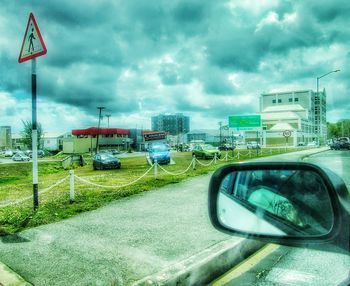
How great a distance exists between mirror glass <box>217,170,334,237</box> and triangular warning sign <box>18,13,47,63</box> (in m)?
6.19

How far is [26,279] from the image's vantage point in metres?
3.91

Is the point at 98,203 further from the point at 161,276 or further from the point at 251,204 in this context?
the point at 251,204

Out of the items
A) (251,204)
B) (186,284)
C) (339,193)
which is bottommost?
(186,284)

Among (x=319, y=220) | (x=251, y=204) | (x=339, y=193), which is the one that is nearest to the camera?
(x=339, y=193)

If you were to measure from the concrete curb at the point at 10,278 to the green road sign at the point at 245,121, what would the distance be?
5109cm

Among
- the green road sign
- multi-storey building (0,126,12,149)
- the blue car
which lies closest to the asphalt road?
the blue car

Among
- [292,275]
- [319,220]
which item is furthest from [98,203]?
[319,220]

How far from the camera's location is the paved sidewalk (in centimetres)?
399

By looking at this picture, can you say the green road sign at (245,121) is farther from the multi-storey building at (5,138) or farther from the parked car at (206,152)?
the multi-storey building at (5,138)

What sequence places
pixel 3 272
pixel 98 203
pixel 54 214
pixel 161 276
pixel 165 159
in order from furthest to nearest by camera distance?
pixel 165 159 → pixel 98 203 → pixel 54 214 → pixel 3 272 → pixel 161 276

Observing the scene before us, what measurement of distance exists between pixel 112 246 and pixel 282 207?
3.65 meters

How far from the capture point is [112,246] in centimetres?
500

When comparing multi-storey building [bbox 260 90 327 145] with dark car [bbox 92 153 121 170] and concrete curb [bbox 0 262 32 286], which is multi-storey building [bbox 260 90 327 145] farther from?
concrete curb [bbox 0 262 32 286]

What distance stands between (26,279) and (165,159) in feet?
85.3
